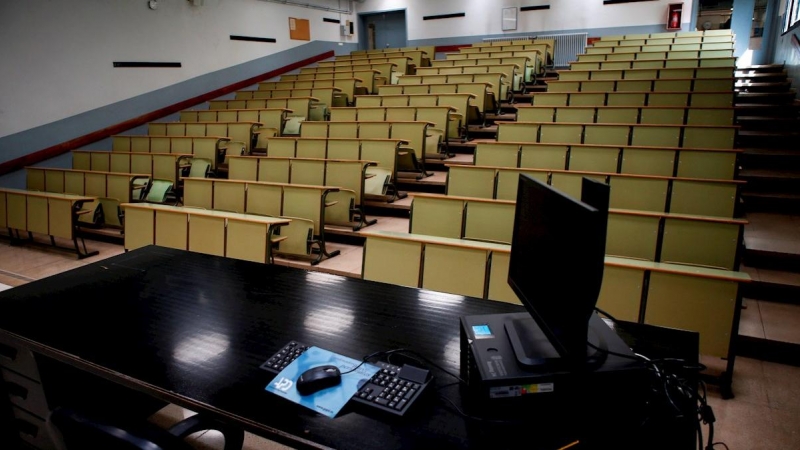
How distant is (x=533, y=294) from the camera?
49 centimetres

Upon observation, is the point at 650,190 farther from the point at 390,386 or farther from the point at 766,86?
the point at 766,86

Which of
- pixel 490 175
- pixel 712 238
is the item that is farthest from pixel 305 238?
pixel 712 238

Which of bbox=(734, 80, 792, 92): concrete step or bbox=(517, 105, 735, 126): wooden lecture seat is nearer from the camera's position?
bbox=(517, 105, 735, 126): wooden lecture seat

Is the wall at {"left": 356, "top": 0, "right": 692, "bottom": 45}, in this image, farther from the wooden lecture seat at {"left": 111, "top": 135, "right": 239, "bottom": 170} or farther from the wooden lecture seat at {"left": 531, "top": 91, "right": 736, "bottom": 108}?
the wooden lecture seat at {"left": 111, "top": 135, "right": 239, "bottom": 170}

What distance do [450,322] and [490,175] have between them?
100cm

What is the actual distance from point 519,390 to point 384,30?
567 cm

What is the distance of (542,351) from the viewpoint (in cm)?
45

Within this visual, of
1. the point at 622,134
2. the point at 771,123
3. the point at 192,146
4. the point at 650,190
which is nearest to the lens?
the point at 650,190

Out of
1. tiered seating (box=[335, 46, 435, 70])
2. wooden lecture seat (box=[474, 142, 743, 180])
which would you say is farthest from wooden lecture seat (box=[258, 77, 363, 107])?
wooden lecture seat (box=[474, 142, 743, 180])

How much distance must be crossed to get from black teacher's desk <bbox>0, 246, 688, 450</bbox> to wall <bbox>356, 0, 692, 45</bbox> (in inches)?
180

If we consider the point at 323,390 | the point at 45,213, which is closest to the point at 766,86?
the point at 323,390

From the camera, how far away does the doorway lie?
5477mm

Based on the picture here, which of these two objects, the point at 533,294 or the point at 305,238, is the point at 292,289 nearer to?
the point at 533,294

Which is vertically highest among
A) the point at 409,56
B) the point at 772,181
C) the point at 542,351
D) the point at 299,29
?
the point at 299,29
